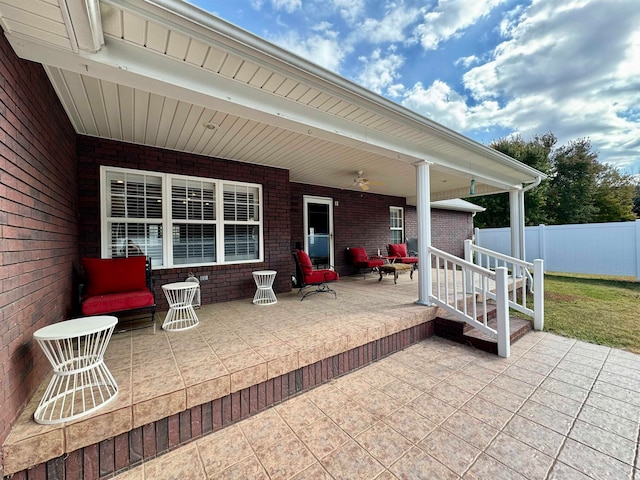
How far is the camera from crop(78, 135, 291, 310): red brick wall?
11.7 ft

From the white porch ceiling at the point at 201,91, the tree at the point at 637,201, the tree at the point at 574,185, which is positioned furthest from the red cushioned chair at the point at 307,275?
the tree at the point at 637,201

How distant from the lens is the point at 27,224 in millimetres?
1819

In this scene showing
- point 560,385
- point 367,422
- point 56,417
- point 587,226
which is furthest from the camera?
point 587,226

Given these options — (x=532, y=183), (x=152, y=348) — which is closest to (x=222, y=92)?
(x=152, y=348)

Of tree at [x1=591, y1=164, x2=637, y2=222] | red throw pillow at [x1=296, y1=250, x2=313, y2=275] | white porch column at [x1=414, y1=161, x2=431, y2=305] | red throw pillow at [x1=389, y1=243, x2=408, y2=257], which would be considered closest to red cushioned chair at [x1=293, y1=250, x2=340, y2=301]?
red throw pillow at [x1=296, y1=250, x2=313, y2=275]

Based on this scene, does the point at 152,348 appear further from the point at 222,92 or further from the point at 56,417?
the point at 222,92

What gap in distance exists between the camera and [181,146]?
3982 mm

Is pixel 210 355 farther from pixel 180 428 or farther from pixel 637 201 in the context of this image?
pixel 637 201

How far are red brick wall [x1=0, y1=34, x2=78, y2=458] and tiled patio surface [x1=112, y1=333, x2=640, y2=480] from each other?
3.46 feet

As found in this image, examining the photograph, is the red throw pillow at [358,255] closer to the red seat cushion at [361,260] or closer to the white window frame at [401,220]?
the red seat cushion at [361,260]

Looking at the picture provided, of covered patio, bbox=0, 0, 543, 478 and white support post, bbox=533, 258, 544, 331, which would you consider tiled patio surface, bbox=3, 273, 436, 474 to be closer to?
covered patio, bbox=0, 0, 543, 478

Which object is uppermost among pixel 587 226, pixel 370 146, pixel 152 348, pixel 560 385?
pixel 370 146

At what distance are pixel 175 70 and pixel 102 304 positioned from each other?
8.41 feet

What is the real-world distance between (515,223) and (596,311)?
7.95 ft
